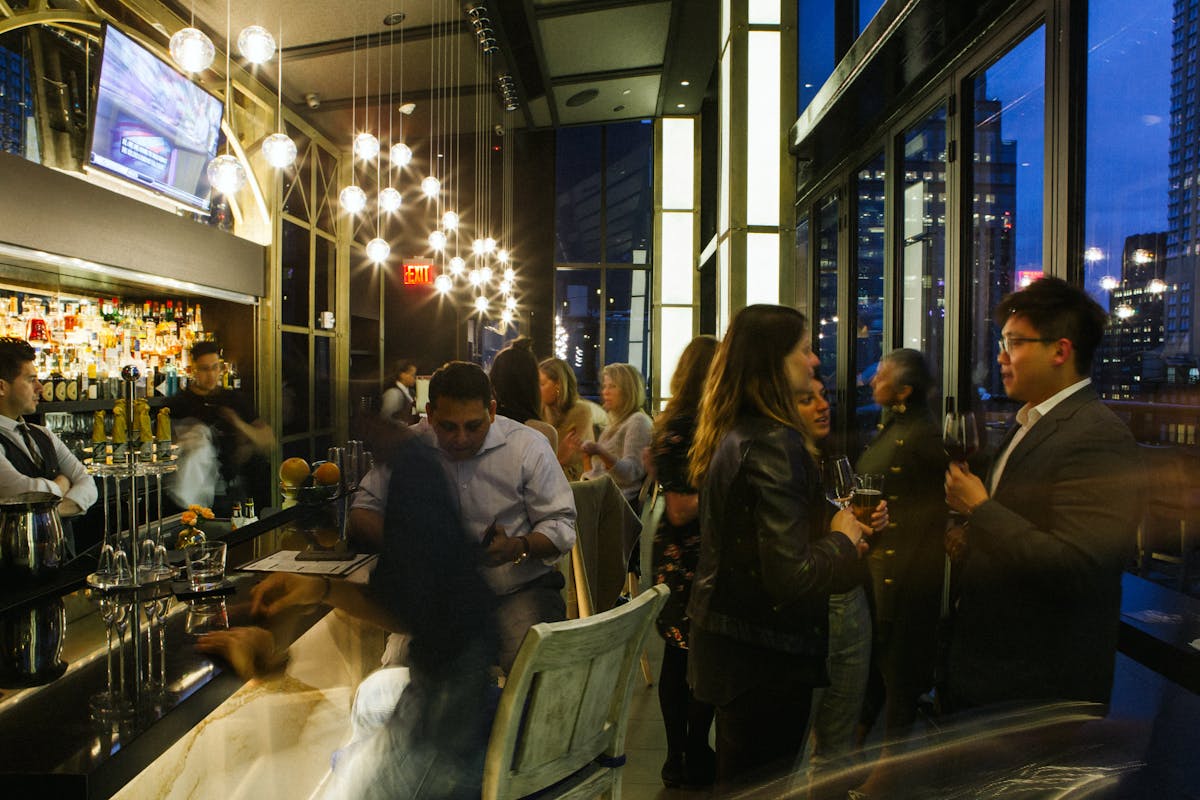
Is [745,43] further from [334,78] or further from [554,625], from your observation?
[554,625]

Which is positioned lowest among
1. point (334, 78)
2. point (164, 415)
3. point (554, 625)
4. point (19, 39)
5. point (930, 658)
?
point (930, 658)

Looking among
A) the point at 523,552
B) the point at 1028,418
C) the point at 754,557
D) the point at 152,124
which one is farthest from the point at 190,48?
the point at 1028,418

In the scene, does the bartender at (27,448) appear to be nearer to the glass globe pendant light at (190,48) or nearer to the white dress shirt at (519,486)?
the glass globe pendant light at (190,48)

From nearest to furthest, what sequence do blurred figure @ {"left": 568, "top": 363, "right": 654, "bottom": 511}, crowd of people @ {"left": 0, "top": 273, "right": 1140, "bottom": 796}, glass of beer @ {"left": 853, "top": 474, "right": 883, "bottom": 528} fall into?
crowd of people @ {"left": 0, "top": 273, "right": 1140, "bottom": 796}, glass of beer @ {"left": 853, "top": 474, "right": 883, "bottom": 528}, blurred figure @ {"left": 568, "top": 363, "right": 654, "bottom": 511}

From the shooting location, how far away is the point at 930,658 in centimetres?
299

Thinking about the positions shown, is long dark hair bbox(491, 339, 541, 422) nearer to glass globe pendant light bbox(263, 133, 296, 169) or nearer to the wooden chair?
glass globe pendant light bbox(263, 133, 296, 169)

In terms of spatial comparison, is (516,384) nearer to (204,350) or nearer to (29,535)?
(29,535)

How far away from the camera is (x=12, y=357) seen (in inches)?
139

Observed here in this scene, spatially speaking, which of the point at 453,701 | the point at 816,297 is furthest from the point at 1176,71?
the point at 816,297

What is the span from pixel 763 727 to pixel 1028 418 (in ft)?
3.32

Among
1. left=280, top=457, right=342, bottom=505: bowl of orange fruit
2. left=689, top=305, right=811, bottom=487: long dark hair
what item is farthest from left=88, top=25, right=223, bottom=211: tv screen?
left=689, top=305, right=811, bottom=487: long dark hair

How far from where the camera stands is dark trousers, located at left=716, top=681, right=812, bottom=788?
1.87 meters

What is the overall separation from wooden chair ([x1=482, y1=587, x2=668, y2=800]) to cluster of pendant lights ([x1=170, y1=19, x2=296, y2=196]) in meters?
3.22

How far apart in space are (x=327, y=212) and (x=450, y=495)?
8704mm
